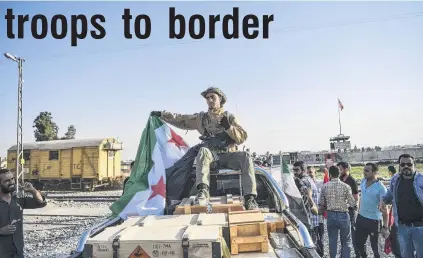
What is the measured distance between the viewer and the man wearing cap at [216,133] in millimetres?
4766

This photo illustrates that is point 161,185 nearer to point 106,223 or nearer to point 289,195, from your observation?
point 106,223

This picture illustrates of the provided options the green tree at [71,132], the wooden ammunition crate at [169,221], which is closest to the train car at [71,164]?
the wooden ammunition crate at [169,221]

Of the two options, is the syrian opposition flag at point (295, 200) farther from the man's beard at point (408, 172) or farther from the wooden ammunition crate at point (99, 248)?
the wooden ammunition crate at point (99, 248)

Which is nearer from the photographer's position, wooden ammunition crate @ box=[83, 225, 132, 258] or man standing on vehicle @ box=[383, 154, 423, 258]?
wooden ammunition crate @ box=[83, 225, 132, 258]

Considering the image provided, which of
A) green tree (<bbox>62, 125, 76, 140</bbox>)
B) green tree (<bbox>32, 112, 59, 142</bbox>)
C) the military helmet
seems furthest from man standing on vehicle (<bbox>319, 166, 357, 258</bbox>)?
green tree (<bbox>62, 125, 76, 140</bbox>)

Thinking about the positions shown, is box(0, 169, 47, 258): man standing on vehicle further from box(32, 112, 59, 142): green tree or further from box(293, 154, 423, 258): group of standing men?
box(32, 112, 59, 142): green tree

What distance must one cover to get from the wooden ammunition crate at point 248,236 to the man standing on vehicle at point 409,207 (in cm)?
336

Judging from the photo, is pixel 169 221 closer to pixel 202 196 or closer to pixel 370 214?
pixel 202 196

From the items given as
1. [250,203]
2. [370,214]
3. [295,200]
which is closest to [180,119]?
[250,203]

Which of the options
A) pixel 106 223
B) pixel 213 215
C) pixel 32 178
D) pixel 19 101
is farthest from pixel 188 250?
pixel 32 178

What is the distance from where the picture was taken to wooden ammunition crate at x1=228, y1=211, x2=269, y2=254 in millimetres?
3182

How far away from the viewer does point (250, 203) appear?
177 inches

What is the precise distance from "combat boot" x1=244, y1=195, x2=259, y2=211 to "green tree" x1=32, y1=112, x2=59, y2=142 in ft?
186

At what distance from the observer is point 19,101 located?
67.2 ft
